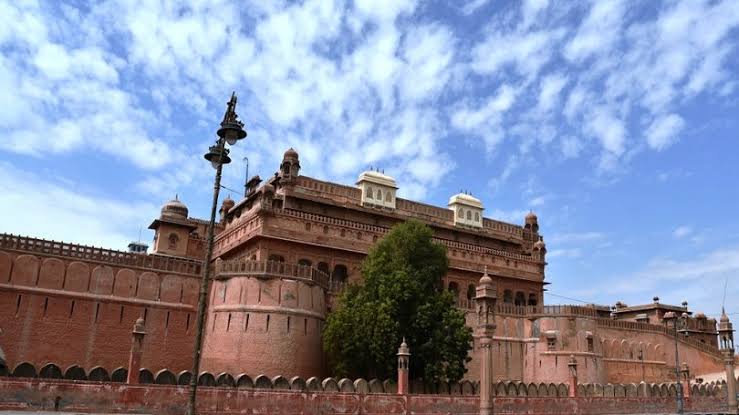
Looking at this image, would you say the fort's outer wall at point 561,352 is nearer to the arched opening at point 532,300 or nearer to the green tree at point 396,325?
the arched opening at point 532,300

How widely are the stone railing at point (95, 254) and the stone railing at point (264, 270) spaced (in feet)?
5.59

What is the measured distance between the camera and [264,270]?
33500 mm

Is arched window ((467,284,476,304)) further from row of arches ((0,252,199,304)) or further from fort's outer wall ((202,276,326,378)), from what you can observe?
row of arches ((0,252,199,304))

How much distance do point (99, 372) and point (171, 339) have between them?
381 inches

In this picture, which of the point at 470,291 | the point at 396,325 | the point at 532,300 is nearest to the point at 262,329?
the point at 396,325

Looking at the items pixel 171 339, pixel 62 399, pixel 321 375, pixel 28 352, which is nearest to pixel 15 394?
pixel 62 399

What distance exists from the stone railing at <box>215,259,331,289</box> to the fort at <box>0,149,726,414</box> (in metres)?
0.08

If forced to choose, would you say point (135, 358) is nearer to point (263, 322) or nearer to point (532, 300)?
point (263, 322)

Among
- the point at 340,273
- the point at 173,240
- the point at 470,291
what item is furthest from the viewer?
the point at 470,291

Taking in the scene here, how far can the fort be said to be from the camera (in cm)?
2939

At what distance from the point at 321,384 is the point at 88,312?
12.9 m

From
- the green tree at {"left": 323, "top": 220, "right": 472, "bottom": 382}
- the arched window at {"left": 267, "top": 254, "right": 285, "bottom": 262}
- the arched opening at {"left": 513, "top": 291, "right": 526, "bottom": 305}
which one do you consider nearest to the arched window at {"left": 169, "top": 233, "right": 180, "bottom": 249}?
the arched window at {"left": 267, "top": 254, "right": 285, "bottom": 262}

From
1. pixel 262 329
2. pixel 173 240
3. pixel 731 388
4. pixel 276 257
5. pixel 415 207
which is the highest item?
pixel 415 207

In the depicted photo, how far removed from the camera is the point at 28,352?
29828 millimetres
